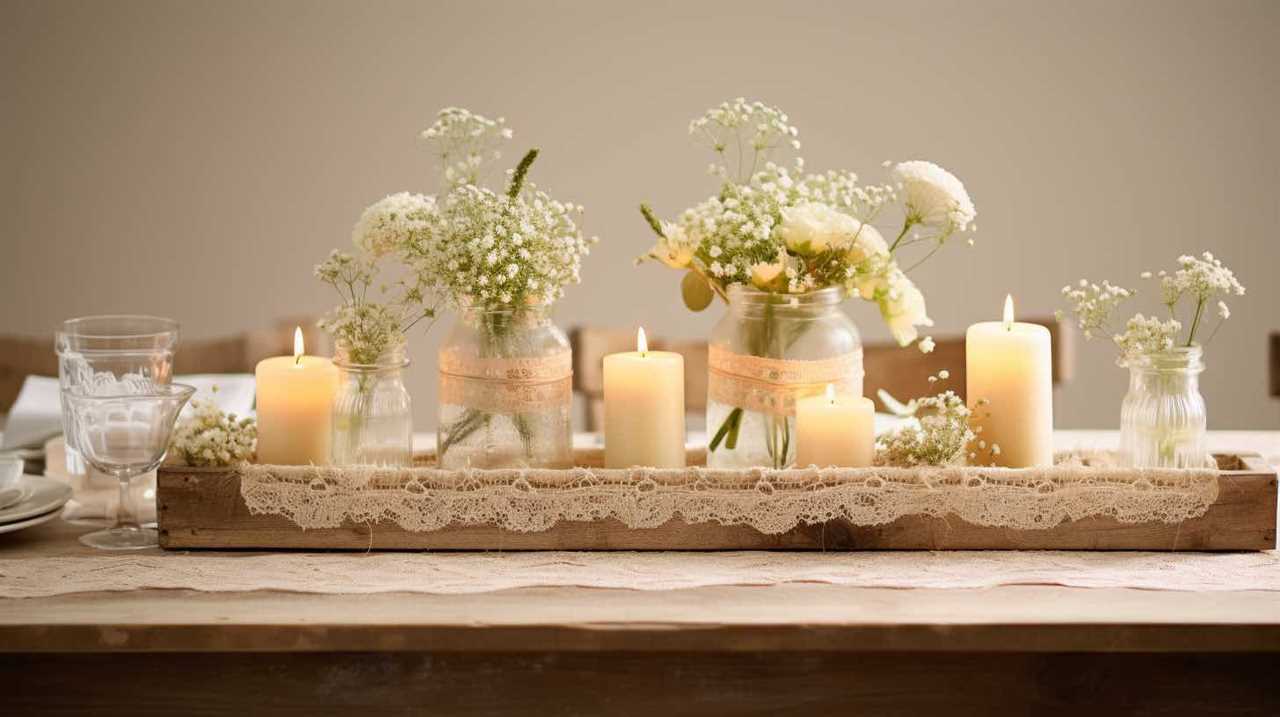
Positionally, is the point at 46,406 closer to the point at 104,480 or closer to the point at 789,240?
the point at 104,480

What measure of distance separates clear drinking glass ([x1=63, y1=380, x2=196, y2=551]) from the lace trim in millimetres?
195

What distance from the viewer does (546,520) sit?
4.36 ft

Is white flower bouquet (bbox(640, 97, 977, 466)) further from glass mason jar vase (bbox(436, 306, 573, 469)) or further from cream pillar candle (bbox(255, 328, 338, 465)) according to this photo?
cream pillar candle (bbox(255, 328, 338, 465))

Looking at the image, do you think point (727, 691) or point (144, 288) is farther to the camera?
point (144, 288)

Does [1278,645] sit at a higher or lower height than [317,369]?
lower

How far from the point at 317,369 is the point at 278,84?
7.64 feet

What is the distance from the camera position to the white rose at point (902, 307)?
1.37 meters

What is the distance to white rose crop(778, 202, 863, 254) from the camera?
134 centimetres

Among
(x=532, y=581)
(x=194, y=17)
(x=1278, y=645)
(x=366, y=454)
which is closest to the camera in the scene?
(x=1278, y=645)

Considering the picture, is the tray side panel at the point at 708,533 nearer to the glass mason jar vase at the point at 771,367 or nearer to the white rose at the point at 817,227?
the glass mason jar vase at the point at 771,367

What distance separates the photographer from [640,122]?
350 centimetres

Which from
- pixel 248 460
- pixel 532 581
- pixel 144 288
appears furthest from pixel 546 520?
pixel 144 288

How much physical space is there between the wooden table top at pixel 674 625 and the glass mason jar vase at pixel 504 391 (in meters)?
0.24

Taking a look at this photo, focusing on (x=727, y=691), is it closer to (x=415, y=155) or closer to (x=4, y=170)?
(x=415, y=155)
